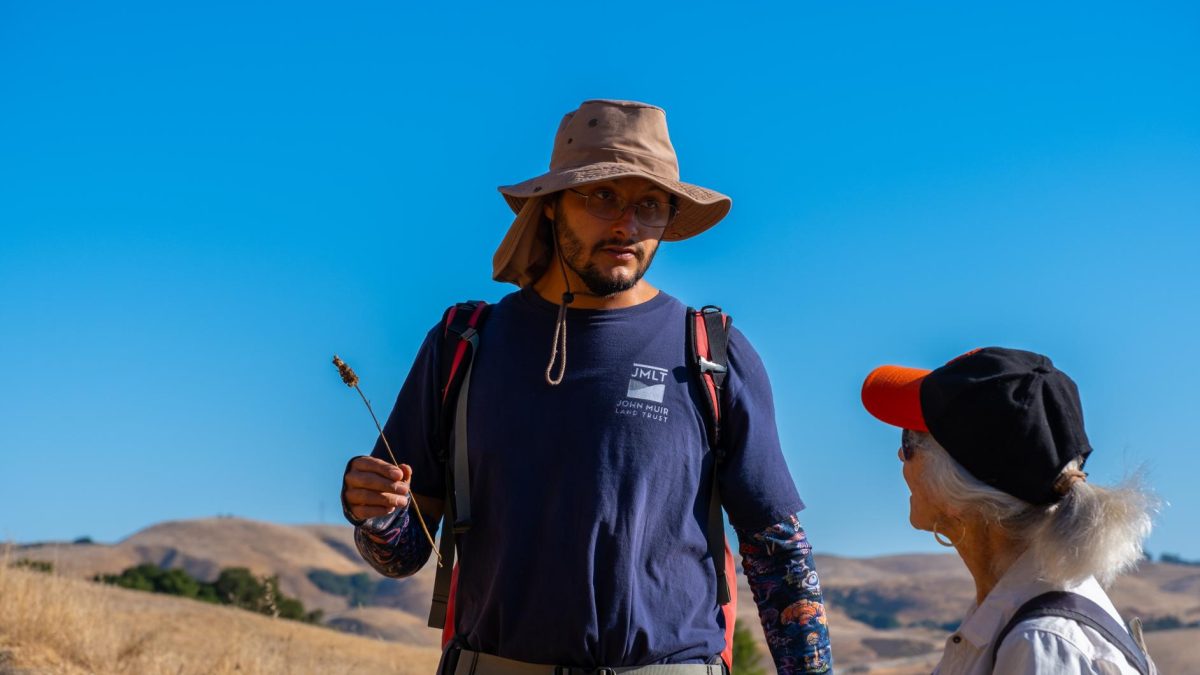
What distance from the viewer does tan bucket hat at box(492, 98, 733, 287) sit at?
13.7 ft

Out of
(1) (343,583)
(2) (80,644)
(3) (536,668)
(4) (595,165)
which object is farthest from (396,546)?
(1) (343,583)

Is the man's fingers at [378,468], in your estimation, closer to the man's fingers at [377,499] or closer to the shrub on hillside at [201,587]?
the man's fingers at [377,499]

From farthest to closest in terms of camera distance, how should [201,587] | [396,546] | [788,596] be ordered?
[201,587] < [396,546] < [788,596]

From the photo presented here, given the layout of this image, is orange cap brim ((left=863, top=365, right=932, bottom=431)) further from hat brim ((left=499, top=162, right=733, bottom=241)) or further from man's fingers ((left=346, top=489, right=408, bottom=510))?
man's fingers ((left=346, top=489, right=408, bottom=510))

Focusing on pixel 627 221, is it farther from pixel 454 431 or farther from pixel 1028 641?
pixel 1028 641

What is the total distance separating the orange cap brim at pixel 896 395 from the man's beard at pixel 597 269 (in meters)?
1.00

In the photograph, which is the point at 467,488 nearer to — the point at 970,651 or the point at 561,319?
the point at 561,319

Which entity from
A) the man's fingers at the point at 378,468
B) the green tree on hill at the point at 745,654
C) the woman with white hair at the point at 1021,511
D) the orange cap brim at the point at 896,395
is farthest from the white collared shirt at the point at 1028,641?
the green tree on hill at the point at 745,654

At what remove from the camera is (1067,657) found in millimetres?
2625

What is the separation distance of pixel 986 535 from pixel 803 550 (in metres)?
0.97

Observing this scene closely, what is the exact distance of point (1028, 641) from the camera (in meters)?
2.67

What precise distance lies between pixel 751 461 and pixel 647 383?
35 centimetres

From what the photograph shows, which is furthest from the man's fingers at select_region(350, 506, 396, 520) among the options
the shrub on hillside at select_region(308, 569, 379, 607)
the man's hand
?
the shrub on hillside at select_region(308, 569, 379, 607)

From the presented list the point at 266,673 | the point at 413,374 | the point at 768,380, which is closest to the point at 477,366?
the point at 413,374
